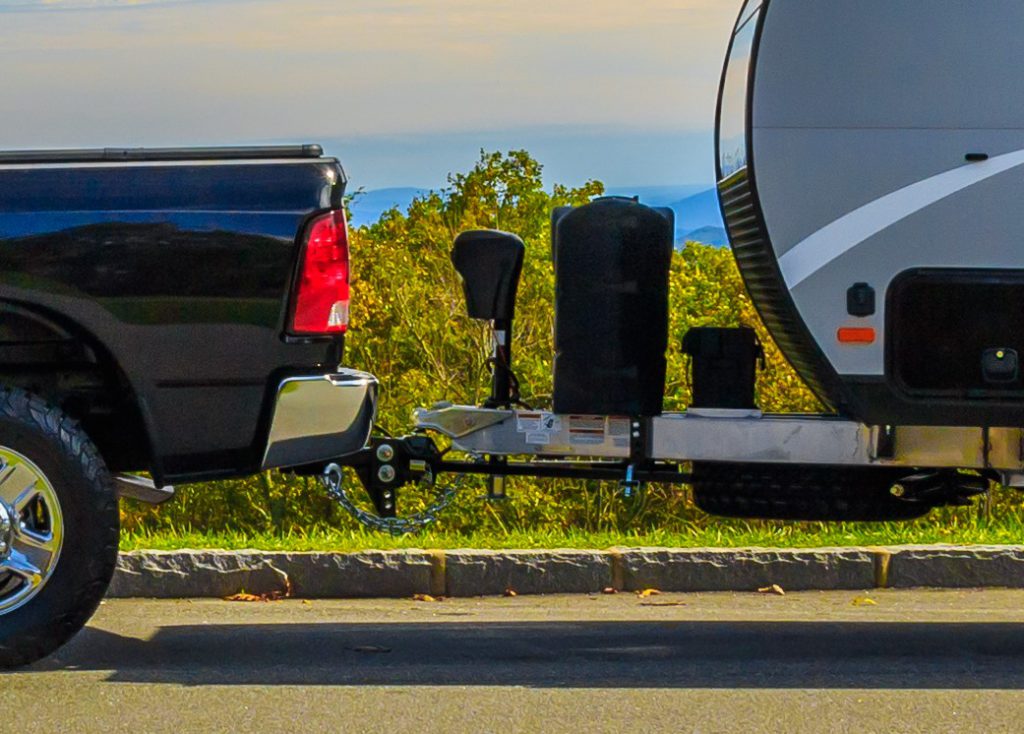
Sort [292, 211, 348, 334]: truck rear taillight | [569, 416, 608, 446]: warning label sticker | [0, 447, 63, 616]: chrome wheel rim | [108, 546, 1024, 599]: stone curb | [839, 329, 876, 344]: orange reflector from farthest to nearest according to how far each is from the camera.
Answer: [108, 546, 1024, 599]: stone curb < [569, 416, 608, 446]: warning label sticker < [839, 329, 876, 344]: orange reflector < [292, 211, 348, 334]: truck rear taillight < [0, 447, 63, 616]: chrome wheel rim

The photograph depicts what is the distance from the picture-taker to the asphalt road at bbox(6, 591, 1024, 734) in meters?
5.44

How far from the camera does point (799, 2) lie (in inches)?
244

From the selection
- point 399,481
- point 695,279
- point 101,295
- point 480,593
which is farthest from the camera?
point 695,279

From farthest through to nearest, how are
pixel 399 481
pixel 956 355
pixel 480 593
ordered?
pixel 480 593 < pixel 399 481 < pixel 956 355

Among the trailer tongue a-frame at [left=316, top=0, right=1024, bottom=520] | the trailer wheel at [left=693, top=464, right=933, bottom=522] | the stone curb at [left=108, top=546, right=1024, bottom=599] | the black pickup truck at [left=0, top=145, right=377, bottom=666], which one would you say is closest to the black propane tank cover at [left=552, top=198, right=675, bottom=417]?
the trailer tongue a-frame at [left=316, top=0, right=1024, bottom=520]

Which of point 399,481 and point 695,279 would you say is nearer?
point 399,481

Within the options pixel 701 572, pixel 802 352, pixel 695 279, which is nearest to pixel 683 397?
pixel 695 279

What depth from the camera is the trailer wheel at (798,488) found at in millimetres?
6727

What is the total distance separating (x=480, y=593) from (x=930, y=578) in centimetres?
210

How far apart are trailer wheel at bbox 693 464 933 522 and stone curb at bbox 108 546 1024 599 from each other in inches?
56.3

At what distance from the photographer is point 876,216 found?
624 centimetres

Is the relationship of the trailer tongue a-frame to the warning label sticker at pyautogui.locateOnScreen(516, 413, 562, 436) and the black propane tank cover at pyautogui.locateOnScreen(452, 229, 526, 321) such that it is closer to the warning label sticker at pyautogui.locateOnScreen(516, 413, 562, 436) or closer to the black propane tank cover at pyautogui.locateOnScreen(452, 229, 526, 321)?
the warning label sticker at pyautogui.locateOnScreen(516, 413, 562, 436)

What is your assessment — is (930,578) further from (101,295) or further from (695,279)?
(101,295)

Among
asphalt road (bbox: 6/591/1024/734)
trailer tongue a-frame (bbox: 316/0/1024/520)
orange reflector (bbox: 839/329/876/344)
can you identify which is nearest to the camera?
asphalt road (bbox: 6/591/1024/734)
